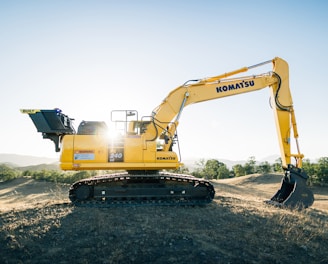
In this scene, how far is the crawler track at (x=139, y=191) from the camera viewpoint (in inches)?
339

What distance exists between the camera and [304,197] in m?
9.86

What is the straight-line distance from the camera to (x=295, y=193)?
9.88m

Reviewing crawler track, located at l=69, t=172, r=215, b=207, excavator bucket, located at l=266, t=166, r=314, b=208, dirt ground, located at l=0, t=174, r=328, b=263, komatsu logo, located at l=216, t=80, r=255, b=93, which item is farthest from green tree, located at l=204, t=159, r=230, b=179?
dirt ground, located at l=0, t=174, r=328, b=263

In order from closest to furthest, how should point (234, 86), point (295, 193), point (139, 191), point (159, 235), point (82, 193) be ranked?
point (159, 235)
point (82, 193)
point (139, 191)
point (295, 193)
point (234, 86)

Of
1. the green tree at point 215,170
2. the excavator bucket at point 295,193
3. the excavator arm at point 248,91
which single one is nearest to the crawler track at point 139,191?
the excavator arm at point 248,91

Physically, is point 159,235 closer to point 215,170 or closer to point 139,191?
point 139,191

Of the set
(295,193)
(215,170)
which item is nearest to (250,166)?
(215,170)

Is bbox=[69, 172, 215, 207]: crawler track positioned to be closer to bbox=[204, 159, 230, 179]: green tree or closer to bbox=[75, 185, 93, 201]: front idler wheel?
bbox=[75, 185, 93, 201]: front idler wheel

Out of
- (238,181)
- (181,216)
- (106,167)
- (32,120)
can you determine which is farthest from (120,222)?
(238,181)

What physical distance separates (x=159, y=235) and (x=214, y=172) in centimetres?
2705

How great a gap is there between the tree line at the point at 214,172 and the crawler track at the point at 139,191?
12.0 metres

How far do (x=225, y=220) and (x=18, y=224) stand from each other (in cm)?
553

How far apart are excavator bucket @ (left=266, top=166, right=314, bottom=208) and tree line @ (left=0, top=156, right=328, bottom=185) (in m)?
13.6

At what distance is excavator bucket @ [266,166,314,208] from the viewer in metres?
9.79
